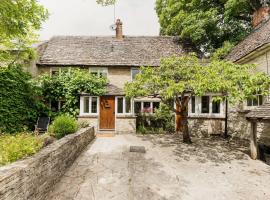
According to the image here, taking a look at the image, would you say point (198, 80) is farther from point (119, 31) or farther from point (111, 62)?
point (119, 31)

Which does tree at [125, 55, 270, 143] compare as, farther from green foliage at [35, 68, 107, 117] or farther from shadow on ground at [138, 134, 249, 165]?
green foliage at [35, 68, 107, 117]

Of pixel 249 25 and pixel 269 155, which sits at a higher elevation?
pixel 249 25

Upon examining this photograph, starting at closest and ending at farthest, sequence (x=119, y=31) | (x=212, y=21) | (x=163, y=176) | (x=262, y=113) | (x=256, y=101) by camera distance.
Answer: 1. (x=163, y=176)
2. (x=262, y=113)
3. (x=256, y=101)
4. (x=212, y=21)
5. (x=119, y=31)

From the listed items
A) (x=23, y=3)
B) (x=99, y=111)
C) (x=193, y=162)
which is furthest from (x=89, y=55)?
(x=193, y=162)

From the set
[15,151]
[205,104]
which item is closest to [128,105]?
[205,104]

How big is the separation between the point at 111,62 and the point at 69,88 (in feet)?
14.1

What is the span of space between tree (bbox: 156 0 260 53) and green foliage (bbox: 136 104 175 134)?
24.3 feet

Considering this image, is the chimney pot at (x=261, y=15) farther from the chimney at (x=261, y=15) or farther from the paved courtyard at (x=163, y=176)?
the paved courtyard at (x=163, y=176)

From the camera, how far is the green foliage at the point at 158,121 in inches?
626

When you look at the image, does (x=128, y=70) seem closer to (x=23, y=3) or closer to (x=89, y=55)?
(x=89, y=55)

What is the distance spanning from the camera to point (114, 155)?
8.88 meters

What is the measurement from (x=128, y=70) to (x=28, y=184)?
567 inches

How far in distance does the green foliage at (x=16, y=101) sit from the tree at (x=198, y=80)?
727 cm

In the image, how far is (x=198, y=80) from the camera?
8.62 metres
